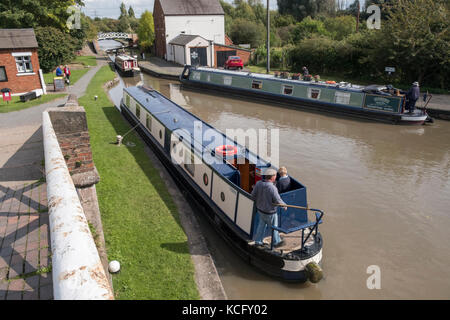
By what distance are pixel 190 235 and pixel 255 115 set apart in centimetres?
1199

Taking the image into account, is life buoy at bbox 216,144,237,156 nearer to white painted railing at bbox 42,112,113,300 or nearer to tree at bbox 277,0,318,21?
white painted railing at bbox 42,112,113,300

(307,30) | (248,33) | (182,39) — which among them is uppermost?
(248,33)

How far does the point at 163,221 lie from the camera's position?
7.11 meters

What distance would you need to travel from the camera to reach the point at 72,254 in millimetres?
2355

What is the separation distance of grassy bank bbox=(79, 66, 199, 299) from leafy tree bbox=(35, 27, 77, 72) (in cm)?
2119

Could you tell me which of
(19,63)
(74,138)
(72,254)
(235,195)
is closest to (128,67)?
(19,63)

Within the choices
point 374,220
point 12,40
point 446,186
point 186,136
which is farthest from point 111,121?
point 446,186

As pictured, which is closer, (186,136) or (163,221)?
(163,221)

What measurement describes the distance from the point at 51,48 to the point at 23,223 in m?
27.2

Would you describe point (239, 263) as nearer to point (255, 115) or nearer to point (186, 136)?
point (186, 136)

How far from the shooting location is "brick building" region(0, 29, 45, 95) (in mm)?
18156

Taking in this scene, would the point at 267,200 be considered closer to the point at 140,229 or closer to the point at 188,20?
the point at 140,229

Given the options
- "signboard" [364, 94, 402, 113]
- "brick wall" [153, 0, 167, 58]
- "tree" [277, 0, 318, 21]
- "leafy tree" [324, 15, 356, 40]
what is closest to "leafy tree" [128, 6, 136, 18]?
"tree" [277, 0, 318, 21]
